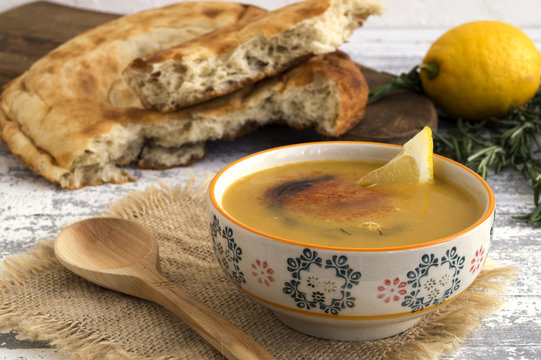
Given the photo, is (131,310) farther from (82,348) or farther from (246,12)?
(246,12)

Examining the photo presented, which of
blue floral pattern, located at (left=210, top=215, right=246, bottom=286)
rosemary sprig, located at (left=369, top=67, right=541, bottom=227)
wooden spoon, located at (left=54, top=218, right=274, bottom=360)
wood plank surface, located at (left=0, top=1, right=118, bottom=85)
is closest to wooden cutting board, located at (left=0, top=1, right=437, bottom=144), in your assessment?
wood plank surface, located at (left=0, top=1, right=118, bottom=85)

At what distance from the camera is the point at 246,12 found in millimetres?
2398

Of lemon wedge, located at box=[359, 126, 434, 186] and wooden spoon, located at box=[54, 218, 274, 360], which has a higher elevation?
lemon wedge, located at box=[359, 126, 434, 186]

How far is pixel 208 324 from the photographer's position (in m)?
1.12

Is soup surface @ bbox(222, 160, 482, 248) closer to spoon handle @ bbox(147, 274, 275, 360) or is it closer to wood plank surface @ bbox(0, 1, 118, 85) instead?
spoon handle @ bbox(147, 274, 275, 360)

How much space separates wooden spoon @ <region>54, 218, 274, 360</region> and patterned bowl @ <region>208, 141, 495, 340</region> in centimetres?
9

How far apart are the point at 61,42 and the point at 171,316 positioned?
196cm

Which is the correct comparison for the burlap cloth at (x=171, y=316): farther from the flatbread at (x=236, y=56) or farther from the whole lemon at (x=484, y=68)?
the whole lemon at (x=484, y=68)

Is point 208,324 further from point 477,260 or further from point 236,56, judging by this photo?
point 236,56

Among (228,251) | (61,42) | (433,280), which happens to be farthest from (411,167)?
(61,42)

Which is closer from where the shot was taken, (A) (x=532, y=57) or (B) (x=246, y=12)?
(A) (x=532, y=57)

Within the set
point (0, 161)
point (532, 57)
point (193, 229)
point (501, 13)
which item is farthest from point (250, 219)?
point (501, 13)

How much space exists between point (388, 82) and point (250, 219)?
4.45 feet

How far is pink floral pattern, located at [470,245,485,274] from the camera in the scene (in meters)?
1.07
